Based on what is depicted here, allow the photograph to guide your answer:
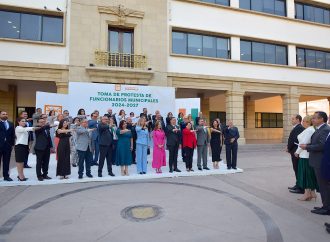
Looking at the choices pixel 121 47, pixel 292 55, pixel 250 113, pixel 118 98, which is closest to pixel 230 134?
pixel 118 98

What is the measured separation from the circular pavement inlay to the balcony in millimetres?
10991

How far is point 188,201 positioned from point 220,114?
64.7 feet

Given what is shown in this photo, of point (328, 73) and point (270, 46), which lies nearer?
point (270, 46)

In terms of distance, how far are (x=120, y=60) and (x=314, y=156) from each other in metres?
12.6

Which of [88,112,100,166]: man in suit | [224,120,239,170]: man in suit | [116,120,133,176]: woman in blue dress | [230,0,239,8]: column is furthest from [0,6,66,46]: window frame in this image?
[230,0,239,8]: column

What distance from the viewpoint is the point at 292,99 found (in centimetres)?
2022

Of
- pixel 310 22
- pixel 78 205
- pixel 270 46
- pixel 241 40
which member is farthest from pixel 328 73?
pixel 78 205

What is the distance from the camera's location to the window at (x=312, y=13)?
2111 cm

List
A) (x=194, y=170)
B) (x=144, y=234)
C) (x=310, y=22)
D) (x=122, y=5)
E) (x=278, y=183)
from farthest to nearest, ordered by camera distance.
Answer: (x=310, y=22), (x=122, y=5), (x=194, y=170), (x=278, y=183), (x=144, y=234)

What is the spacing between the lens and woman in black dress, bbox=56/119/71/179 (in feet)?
26.4

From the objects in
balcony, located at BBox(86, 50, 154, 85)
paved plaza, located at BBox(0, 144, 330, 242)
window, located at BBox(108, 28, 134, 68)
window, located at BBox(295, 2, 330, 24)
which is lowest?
paved plaza, located at BBox(0, 144, 330, 242)

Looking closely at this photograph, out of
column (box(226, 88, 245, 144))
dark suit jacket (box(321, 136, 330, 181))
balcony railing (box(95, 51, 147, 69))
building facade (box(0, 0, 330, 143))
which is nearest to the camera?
dark suit jacket (box(321, 136, 330, 181))

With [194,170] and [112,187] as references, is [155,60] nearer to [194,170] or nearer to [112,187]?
Answer: [194,170]

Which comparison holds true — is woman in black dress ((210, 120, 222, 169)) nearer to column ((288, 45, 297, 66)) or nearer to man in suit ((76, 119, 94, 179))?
man in suit ((76, 119, 94, 179))
